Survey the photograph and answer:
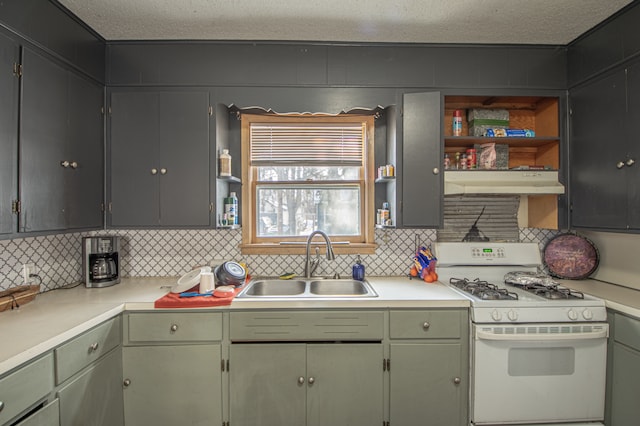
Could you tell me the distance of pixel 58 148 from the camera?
1.76 meters

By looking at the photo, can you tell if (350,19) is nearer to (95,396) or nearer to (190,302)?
(190,302)

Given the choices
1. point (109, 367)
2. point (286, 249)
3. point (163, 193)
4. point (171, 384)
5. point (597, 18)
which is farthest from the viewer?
point (286, 249)

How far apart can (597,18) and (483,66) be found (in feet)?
2.17

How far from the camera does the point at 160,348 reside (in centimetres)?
180

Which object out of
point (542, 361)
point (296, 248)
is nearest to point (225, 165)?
point (296, 248)

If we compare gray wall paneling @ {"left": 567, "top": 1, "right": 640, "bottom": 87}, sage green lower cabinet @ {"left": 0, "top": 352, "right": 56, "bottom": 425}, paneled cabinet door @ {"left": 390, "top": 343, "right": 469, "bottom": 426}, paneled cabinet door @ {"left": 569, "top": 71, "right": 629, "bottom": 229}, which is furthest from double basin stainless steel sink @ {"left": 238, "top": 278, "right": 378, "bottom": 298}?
gray wall paneling @ {"left": 567, "top": 1, "right": 640, "bottom": 87}

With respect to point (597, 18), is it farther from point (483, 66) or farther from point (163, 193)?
point (163, 193)

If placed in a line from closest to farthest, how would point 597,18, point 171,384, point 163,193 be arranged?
point 171,384 < point 597,18 < point 163,193

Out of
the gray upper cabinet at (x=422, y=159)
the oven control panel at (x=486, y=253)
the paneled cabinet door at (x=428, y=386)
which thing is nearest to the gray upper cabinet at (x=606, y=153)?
the oven control panel at (x=486, y=253)

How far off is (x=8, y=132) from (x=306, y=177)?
1731 mm

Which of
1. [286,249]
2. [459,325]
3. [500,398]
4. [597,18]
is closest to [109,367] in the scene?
[286,249]

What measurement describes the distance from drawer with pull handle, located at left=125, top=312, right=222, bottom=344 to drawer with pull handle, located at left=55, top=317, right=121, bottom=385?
78 mm

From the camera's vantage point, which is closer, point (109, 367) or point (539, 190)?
point (109, 367)

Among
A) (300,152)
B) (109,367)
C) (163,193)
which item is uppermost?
(300,152)
